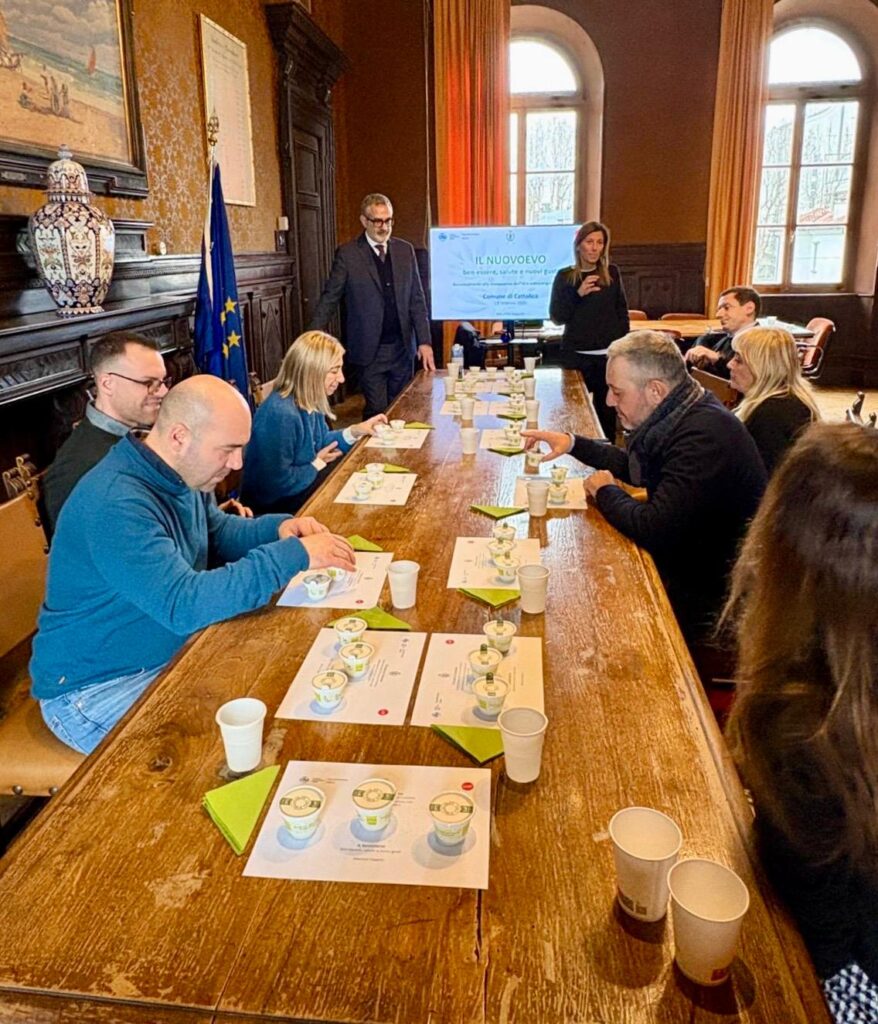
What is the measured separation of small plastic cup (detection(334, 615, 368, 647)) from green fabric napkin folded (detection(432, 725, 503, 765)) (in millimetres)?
269

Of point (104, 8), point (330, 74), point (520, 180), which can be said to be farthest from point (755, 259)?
point (104, 8)

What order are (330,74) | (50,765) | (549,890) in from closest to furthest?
(549,890) < (50,765) < (330,74)

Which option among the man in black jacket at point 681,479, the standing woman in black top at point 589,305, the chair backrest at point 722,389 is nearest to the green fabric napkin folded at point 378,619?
the man in black jacket at point 681,479

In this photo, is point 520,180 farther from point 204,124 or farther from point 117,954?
point 117,954

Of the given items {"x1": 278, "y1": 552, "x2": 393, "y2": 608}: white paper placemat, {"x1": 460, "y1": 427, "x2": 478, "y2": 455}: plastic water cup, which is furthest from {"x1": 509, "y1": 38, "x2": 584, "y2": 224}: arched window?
{"x1": 278, "y1": 552, "x2": 393, "y2": 608}: white paper placemat

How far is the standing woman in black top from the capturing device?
4.80 meters

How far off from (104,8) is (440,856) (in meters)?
3.70

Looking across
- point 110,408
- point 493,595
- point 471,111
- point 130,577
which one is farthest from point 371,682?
point 471,111

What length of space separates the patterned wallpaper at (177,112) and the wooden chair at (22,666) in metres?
1.91

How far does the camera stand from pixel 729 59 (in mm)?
7043

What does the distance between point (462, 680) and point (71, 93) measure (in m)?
2.96

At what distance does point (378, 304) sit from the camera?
16.0 feet

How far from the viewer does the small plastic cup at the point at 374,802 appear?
100 centimetres

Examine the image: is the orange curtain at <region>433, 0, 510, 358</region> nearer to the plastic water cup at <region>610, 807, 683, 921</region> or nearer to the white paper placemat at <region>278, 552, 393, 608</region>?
the white paper placemat at <region>278, 552, 393, 608</region>
